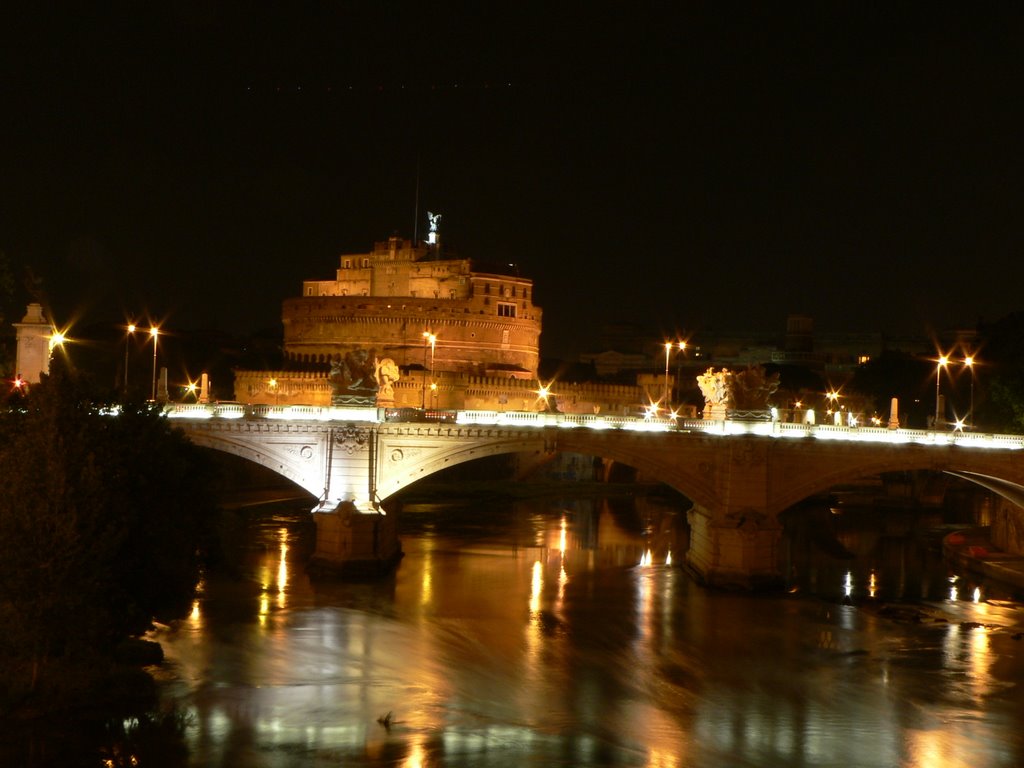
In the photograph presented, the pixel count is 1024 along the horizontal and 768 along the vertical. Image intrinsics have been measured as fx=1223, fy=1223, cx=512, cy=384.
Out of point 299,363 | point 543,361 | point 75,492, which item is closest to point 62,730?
point 75,492

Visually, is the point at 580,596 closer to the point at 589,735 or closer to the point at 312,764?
the point at 589,735

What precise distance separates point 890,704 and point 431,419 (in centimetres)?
1602

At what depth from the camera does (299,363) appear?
63312 mm

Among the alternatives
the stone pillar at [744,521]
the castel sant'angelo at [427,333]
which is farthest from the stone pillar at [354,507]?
the castel sant'angelo at [427,333]

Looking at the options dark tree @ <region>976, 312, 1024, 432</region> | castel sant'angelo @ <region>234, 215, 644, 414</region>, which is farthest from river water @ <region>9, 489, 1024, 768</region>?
castel sant'angelo @ <region>234, 215, 644, 414</region>

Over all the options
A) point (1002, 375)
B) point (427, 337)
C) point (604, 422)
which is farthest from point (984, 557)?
point (427, 337)

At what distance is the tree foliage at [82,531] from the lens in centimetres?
2161

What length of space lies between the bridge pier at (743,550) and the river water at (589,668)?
2.14 ft

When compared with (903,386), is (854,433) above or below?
below

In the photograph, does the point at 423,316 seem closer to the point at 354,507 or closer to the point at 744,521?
the point at 354,507

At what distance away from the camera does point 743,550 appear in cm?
3375

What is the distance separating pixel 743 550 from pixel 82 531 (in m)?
18.2

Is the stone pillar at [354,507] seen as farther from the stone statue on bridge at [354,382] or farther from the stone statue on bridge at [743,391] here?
the stone statue on bridge at [743,391]

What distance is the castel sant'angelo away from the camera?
59906 millimetres
